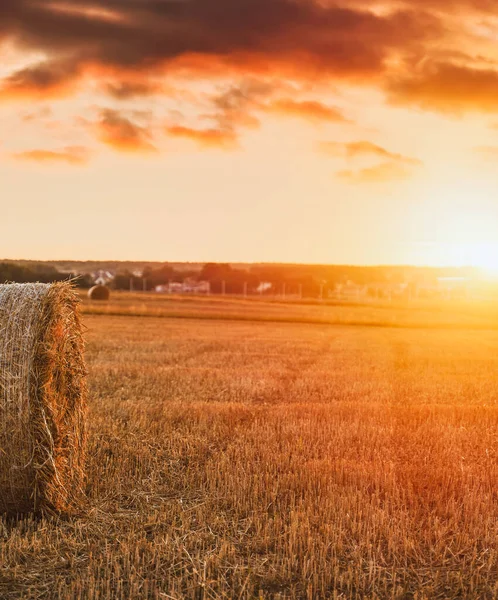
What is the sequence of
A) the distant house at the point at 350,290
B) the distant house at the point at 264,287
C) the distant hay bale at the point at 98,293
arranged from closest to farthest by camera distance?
the distant hay bale at the point at 98,293 < the distant house at the point at 350,290 < the distant house at the point at 264,287

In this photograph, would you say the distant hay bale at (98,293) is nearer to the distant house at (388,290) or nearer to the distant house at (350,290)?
the distant house at (350,290)

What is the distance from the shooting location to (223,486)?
24.5ft

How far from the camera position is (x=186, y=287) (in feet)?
310

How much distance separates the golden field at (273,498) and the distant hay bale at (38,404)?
298 millimetres

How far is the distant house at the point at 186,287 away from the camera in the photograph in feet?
299

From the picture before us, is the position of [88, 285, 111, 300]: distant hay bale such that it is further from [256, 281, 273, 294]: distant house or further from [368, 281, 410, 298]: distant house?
[368, 281, 410, 298]: distant house

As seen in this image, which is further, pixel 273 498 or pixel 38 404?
pixel 273 498

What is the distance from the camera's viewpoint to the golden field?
5.47 metres

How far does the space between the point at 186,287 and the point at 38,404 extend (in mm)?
88202

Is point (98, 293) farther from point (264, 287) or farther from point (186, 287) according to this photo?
point (264, 287)

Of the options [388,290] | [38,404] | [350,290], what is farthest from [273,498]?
[388,290]

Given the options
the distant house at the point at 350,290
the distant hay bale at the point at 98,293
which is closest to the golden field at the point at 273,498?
the distant hay bale at the point at 98,293

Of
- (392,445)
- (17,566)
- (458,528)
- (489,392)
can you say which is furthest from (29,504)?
(489,392)

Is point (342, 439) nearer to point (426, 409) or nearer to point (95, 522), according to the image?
point (426, 409)
